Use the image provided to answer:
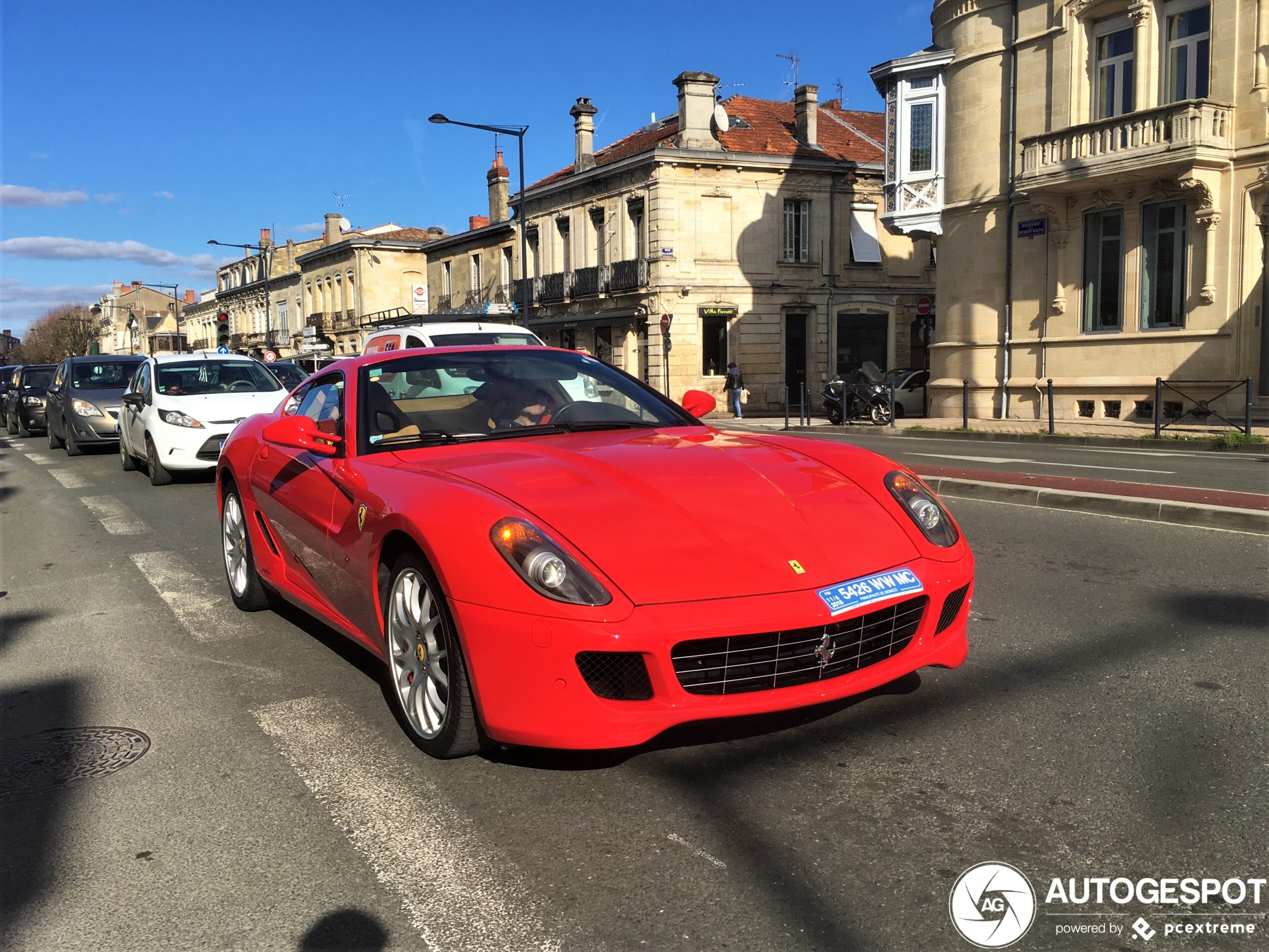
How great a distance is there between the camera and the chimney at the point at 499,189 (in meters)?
50.3

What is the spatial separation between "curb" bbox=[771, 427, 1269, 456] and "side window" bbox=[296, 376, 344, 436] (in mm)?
14490

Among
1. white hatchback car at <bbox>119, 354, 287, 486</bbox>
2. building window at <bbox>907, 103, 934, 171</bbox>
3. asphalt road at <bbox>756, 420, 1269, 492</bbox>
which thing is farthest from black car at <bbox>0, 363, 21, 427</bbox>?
building window at <bbox>907, 103, 934, 171</bbox>

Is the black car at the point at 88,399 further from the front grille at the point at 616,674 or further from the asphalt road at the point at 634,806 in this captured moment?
the front grille at the point at 616,674

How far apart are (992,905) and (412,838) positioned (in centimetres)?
157

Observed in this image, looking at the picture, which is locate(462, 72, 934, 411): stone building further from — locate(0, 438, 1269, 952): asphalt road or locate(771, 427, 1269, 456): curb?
locate(0, 438, 1269, 952): asphalt road

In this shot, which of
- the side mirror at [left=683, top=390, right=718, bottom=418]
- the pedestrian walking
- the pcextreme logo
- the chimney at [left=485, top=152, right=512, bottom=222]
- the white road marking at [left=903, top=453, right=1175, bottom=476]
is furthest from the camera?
the chimney at [left=485, top=152, right=512, bottom=222]

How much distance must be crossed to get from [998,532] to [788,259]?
3206 cm

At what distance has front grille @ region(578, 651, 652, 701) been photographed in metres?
3.07

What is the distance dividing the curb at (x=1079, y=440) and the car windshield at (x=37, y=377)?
18.6 metres

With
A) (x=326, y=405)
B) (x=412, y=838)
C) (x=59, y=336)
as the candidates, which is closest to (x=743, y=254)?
(x=326, y=405)

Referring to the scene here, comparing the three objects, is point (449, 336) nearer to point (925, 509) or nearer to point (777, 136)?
point (925, 509)

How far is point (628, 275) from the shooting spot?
3884 cm

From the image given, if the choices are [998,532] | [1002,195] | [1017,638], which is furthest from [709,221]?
[1017,638]

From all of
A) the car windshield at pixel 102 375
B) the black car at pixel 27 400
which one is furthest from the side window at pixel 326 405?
the black car at pixel 27 400
